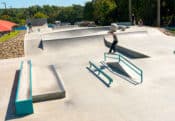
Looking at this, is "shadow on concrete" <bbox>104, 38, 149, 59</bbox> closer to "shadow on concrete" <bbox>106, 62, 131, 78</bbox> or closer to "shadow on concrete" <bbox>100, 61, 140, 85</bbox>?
"shadow on concrete" <bbox>100, 61, 140, 85</bbox>

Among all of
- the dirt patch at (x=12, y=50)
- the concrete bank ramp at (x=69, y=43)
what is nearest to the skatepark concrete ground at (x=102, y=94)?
the dirt patch at (x=12, y=50)

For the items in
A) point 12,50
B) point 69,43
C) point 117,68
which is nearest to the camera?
point 117,68

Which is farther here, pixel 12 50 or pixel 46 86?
pixel 12 50

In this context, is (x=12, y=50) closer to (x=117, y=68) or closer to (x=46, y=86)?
(x=117, y=68)

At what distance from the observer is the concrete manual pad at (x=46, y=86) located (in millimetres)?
9422

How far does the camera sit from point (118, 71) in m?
13.1

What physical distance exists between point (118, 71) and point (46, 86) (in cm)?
422

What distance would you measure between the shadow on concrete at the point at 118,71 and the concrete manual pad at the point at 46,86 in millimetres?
2967

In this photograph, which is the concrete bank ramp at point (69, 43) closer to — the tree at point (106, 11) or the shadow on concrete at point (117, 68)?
the shadow on concrete at point (117, 68)

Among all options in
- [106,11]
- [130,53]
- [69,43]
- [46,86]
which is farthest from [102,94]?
[106,11]

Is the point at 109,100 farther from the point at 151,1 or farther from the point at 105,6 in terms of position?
the point at 105,6

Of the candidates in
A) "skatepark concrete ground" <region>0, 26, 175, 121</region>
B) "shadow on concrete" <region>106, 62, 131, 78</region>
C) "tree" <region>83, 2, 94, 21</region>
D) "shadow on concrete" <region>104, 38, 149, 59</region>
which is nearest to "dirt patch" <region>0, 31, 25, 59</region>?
"skatepark concrete ground" <region>0, 26, 175, 121</region>

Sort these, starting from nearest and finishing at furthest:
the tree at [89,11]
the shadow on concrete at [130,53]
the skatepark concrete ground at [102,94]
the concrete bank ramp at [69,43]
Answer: the skatepark concrete ground at [102,94], the shadow on concrete at [130,53], the concrete bank ramp at [69,43], the tree at [89,11]

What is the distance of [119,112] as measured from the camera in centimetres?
796
